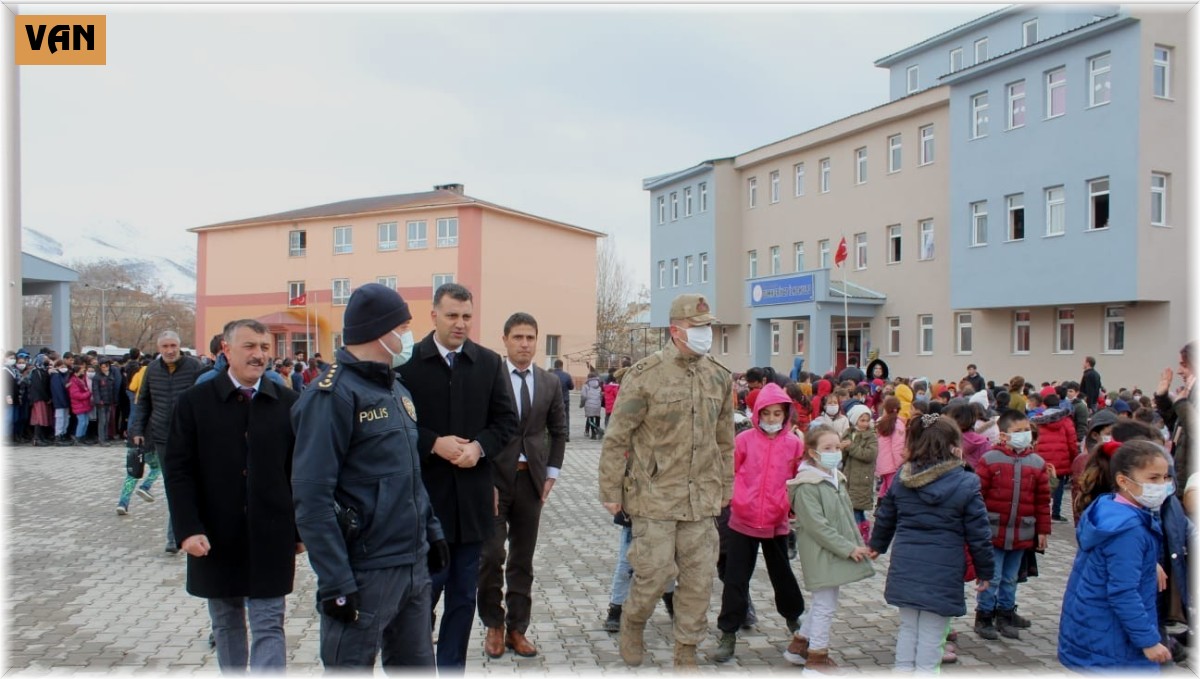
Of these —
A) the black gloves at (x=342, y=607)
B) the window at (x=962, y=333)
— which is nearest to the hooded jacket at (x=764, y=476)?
the black gloves at (x=342, y=607)

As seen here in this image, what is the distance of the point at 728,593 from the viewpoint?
5914 mm

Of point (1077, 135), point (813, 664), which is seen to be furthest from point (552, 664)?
point (1077, 135)

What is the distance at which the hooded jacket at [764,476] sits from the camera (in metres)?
5.93

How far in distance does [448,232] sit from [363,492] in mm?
53745

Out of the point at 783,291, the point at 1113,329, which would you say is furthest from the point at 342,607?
the point at 783,291

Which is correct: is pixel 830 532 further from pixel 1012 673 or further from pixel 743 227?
pixel 743 227

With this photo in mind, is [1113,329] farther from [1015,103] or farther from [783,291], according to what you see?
[783,291]

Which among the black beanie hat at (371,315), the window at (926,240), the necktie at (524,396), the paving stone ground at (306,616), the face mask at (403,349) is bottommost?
the paving stone ground at (306,616)

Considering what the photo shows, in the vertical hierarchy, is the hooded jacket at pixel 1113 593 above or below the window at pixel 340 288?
below

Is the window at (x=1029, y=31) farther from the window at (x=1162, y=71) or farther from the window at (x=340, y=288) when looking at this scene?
the window at (x=340, y=288)

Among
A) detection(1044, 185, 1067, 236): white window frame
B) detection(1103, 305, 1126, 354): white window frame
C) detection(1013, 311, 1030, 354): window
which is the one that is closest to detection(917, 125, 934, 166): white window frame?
detection(1044, 185, 1067, 236): white window frame

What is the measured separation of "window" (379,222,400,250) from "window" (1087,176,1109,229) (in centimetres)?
4198

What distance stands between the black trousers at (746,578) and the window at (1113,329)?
2332cm

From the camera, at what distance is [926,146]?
109 ft
